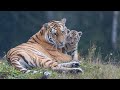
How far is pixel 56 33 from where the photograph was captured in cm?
779

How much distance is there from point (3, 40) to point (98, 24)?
3.24m

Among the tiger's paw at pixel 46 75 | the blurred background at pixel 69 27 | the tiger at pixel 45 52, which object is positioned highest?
the blurred background at pixel 69 27

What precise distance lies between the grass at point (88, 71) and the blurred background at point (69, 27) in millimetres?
256

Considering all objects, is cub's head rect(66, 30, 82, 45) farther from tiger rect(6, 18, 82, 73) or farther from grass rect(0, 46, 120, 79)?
grass rect(0, 46, 120, 79)

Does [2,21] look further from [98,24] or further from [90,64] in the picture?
[98,24]

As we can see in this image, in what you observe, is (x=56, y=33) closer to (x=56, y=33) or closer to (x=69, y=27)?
(x=56, y=33)

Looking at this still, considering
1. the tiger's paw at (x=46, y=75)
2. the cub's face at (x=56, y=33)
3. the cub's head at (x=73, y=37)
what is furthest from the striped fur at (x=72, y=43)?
the tiger's paw at (x=46, y=75)

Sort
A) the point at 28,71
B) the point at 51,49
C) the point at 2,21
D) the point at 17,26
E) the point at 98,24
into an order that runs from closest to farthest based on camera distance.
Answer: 1. the point at 28,71
2. the point at 51,49
3. the point at 2,21
4. the point at 17,26
5. the point at 98,24

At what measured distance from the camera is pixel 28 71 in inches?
286

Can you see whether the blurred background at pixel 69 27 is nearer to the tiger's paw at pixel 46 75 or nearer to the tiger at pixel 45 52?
the tiger at pixel 45 52

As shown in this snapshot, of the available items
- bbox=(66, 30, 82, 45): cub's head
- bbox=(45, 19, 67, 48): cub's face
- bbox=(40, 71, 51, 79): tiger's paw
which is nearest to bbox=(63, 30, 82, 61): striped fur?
bbox=(66, 30, 82, 45): cub's head

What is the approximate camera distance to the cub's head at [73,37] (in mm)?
7896

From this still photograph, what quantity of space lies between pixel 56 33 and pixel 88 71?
26.9 inches
